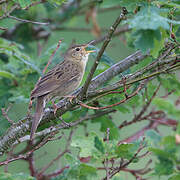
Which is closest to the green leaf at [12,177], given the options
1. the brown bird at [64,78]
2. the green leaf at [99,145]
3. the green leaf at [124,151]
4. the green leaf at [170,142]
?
the green leaf at [99,145]

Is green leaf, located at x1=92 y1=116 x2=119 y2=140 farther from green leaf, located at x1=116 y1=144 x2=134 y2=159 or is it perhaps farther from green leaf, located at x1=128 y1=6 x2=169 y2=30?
green leaf, located at x1=128 y1=6 x2=169 y2=30

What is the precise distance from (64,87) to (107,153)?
177 cm

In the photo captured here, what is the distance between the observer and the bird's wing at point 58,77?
4277 millimetres

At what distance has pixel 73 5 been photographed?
608cm

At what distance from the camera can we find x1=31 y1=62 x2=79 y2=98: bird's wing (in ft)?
14.0

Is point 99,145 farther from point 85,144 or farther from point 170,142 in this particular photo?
point 170,142

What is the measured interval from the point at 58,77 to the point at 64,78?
0.07m

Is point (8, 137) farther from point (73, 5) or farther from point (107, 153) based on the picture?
point (73, 5)

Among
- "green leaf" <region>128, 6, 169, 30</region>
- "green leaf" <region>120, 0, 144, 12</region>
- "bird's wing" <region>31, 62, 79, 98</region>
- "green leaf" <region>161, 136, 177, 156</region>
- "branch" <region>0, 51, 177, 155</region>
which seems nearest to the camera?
"green leaf" <region>161, 136, 177, 156</region>

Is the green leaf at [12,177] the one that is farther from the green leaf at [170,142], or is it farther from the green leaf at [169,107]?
the green leaf at [169,107]

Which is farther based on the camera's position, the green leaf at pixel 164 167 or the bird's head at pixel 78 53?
the bird's head at pixel 78 53

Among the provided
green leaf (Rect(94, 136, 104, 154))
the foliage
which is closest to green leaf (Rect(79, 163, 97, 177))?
the foliage

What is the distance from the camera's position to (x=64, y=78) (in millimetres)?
4629

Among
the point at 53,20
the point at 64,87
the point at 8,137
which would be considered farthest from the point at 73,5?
the point at 8,137
